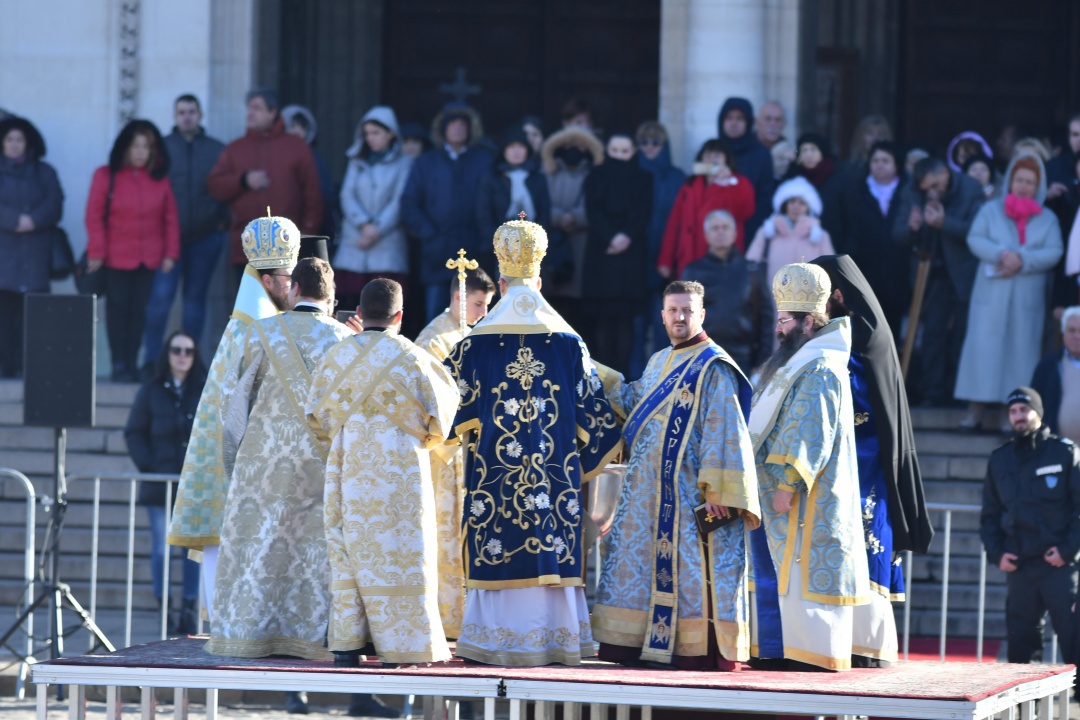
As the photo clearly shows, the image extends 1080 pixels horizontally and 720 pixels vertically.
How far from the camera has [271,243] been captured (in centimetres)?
893

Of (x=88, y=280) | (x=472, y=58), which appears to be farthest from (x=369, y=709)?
(x=472, y=58)

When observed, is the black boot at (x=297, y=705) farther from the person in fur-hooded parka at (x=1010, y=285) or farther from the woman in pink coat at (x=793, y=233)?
the person in fur-hooded parka at (x=1010, y=285)

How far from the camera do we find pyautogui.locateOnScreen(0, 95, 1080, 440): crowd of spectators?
533 inches

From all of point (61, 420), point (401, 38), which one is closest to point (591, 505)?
point (61, 420)

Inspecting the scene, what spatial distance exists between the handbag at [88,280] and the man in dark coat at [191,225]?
0.51m

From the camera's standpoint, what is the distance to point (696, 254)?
13711 millimetres

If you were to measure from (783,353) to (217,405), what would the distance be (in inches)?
96.3

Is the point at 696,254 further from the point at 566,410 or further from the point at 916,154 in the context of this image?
the point at 566,410

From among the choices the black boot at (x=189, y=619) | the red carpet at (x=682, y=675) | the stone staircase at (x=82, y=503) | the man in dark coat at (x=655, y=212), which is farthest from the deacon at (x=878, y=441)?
the stone staircase at (x=82, y=503)

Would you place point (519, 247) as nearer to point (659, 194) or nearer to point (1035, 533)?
point (1035, 533)

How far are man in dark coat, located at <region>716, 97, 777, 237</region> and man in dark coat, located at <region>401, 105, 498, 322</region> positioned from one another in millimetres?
1681

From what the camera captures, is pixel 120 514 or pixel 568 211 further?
pixel 568 211

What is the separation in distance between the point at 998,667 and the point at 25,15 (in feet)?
33.5

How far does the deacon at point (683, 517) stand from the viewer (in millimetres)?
8422
